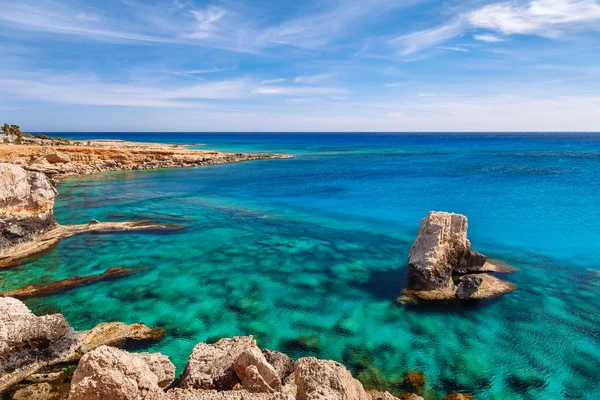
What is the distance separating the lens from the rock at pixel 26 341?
1160cm

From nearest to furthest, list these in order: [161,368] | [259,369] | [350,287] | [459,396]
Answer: [259,369]
[161,368]
[459,396]
[350,287]

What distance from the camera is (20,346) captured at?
471 inches

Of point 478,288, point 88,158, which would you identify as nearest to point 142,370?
point 478,288

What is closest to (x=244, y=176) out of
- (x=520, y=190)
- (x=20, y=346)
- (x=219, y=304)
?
(x=520, y=190)

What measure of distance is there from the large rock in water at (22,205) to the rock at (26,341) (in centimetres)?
1290

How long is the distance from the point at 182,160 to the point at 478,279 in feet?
231

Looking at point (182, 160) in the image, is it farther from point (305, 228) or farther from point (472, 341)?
point (472, 341)

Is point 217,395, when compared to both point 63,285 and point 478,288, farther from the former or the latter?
point 63,285

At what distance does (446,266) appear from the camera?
1858cm

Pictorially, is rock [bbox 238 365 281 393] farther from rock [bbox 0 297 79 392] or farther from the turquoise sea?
rock [bbox 0 297 79 392]

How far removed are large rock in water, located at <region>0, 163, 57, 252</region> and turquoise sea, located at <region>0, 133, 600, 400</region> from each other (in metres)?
2.63

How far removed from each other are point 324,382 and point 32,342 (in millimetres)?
10625

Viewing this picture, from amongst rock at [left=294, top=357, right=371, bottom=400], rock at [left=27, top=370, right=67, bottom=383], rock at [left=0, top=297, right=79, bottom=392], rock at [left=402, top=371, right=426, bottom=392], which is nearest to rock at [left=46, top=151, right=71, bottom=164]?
rock at [left=0, top=297, right=79, bottom=392]

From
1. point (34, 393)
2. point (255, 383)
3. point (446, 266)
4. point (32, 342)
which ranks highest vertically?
point (255, 383)
